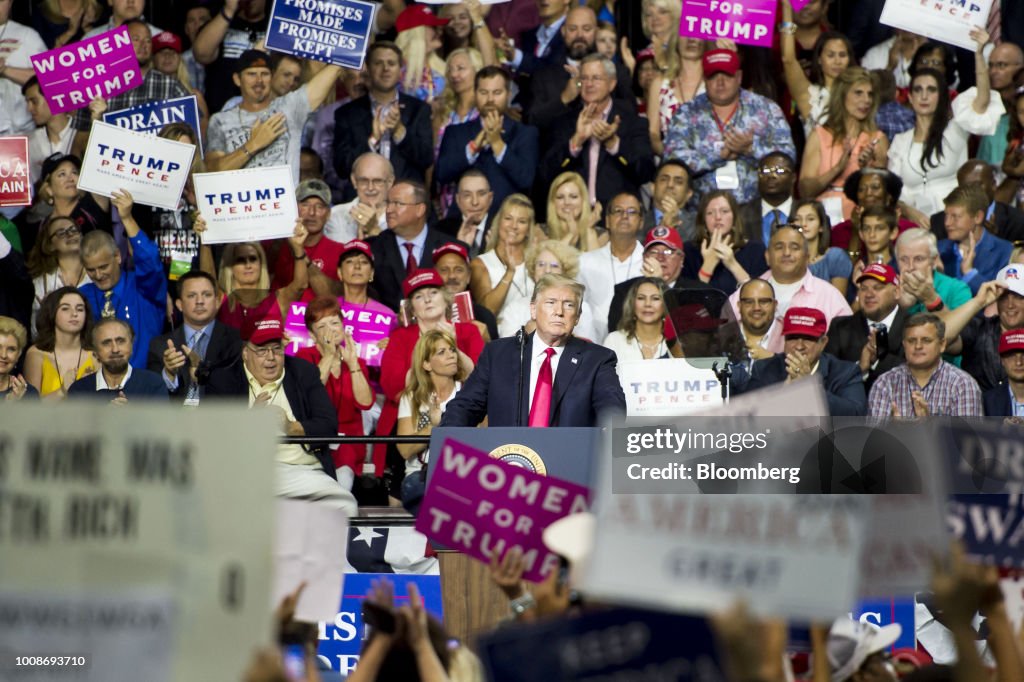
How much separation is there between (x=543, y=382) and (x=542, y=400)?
79mm

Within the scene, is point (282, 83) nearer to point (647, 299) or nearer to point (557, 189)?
point (557, 189)

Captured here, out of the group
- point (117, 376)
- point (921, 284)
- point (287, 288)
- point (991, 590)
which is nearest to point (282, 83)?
point (287, 288)

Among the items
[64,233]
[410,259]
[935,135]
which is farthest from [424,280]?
[935,135]

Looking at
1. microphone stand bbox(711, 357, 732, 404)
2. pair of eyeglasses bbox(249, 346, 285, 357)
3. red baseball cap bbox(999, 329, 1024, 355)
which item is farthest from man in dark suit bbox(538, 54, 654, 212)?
microphone stand bbox(711, 357, 732, 404)

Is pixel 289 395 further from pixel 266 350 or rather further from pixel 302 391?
pixel 266 350

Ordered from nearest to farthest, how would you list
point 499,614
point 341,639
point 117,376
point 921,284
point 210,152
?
point 499,614 < point 341,639 < point 117,376 < point 921,284 < point 210,152

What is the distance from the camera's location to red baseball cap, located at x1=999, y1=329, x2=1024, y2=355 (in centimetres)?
951

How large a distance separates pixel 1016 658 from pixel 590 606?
1.02 metres

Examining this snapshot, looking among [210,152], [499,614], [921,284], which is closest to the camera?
[499,614]

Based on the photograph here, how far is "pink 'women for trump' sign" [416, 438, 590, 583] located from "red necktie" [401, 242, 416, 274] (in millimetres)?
4454

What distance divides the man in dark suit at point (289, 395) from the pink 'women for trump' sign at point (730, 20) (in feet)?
12.6

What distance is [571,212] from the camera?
35.6 feet

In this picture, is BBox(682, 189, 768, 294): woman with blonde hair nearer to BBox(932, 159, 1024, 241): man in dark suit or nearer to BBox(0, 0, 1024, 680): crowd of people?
BBox(0, 0, 1024, 680): crowd of people

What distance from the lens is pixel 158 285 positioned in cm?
1073
